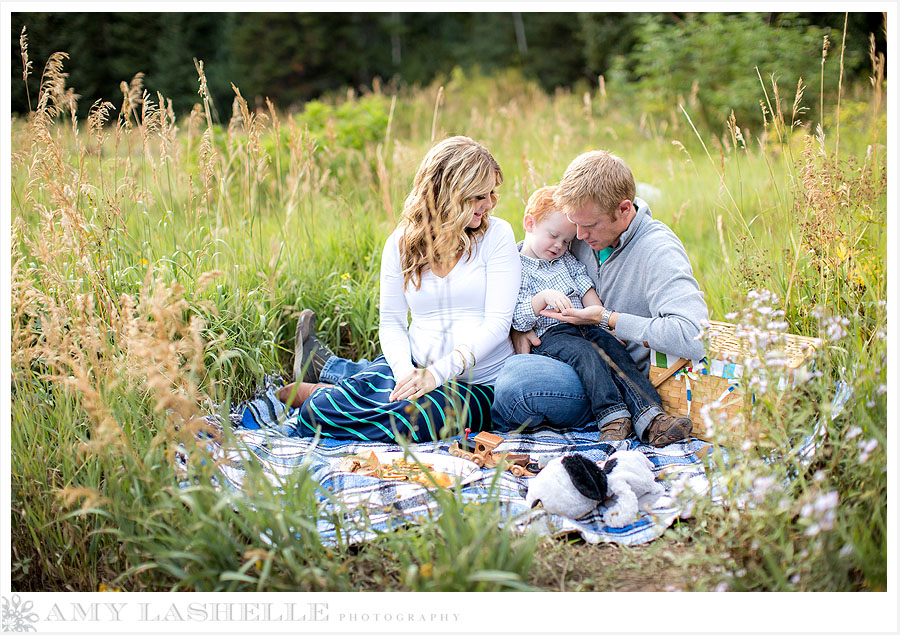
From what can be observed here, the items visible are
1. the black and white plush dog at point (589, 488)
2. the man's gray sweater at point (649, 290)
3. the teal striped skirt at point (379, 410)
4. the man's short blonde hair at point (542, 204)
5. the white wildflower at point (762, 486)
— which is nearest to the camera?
the white wildflower at point (762, 486)

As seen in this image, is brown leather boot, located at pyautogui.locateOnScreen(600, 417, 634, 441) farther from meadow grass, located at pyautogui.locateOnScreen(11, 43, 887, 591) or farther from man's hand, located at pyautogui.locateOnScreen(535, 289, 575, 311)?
meadow grass, located at pyautogui.locateOnScreen(11, 43, 887, 591)

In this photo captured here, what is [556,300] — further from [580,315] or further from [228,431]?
[228,431]

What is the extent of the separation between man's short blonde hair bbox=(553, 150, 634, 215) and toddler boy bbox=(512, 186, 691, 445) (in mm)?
183

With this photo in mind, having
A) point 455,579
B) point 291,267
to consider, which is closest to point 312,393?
point 291,267

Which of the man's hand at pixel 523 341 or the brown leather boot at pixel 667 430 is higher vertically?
the man's hand at pixel 523 341

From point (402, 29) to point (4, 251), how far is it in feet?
51.9

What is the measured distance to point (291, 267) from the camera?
3303mm

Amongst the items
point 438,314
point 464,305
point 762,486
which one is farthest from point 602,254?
point 762,486

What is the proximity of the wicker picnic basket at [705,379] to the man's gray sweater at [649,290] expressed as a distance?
0.08 meters

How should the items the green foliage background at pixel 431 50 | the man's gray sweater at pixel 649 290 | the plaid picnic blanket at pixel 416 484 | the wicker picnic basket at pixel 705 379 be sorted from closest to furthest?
the plaid picnic blanket at pixel 416 484 < the wicker picnic basket at pixel 705 379 < the man's gray sweater at pixel 649 290 < the green foliage background at pixel 431 50

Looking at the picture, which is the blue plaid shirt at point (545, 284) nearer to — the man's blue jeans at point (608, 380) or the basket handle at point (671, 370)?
the man's blue jeans at point (608, 380)

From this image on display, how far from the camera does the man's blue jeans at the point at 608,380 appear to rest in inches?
99.6

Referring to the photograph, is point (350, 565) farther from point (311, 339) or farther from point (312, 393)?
point (311, 339)

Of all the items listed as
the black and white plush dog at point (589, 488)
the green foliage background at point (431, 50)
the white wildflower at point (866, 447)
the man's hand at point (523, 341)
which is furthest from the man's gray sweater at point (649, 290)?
the green foliage background at point (431, 50)
